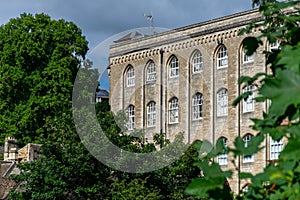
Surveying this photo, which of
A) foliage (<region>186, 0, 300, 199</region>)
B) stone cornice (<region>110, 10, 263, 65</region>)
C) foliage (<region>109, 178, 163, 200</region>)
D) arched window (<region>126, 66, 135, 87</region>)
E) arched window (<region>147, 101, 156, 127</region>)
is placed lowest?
foliage (<region>109, 178, 163, 200</region>)

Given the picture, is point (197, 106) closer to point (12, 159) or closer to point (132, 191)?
point (12, 159)

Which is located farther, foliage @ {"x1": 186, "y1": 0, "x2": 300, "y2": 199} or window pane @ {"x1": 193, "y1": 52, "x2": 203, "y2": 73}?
window pane @ {"x1": 193, "y1": 52, "x2": 203, "y2": 73}

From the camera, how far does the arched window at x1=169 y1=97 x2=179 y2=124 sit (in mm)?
48344

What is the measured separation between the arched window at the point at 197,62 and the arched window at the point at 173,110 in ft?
7.74

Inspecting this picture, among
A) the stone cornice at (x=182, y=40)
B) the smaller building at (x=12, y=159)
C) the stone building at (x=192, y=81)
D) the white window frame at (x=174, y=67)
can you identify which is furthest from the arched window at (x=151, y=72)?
the smaller building at (x=12, y=159)

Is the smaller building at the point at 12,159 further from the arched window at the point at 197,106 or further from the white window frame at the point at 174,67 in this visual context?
the white window frame at the point at 174,67

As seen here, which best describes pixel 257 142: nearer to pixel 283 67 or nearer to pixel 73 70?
pixel 283 67

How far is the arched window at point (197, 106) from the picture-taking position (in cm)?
4688

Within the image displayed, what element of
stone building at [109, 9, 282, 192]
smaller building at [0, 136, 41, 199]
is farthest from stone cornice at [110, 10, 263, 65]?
smaller building at [0, 136, 41, 199]

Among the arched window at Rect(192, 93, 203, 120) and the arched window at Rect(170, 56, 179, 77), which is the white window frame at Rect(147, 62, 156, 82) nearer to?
the arched window at Rect(170, 56, 179, 77)

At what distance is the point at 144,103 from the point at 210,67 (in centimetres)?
613

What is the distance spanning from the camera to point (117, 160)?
32.7m

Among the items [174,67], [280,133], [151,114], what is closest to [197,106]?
[174,67]

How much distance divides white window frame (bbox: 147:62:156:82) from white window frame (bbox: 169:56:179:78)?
1.39 m
